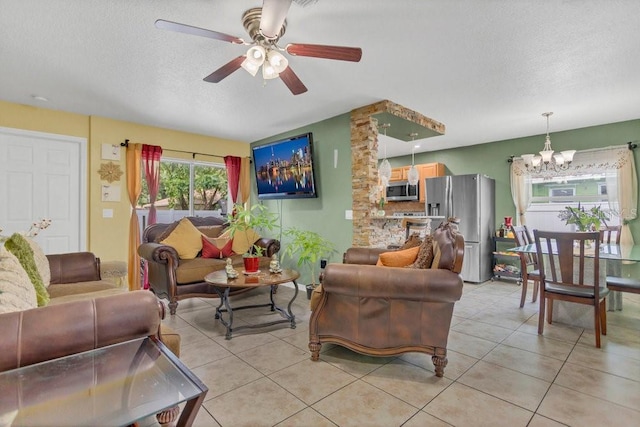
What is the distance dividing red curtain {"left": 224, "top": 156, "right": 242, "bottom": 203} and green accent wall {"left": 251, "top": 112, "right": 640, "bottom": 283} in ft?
1.17

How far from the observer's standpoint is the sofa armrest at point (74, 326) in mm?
1122

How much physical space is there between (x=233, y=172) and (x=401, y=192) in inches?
132

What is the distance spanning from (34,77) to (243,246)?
Answer: 281 centimetres

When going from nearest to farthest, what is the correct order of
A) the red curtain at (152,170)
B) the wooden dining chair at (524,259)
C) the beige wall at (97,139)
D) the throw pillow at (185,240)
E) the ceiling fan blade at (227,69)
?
1. the ceiling fan blade at (227,69)
2. the wooden dining chair at (524,259)
3. the beige wall at (97,139)
4. the throw pillow at (185,240)
5. the red curtain at (152,170)

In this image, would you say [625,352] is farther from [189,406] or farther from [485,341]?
[189,406]

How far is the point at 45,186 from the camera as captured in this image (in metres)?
3.85

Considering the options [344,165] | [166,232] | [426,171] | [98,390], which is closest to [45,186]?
[166,232]

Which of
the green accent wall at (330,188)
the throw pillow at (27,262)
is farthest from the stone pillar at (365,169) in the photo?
the throw pillow at (27,262)

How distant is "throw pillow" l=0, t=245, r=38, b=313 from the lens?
1.25m

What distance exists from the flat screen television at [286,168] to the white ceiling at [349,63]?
0.47 m

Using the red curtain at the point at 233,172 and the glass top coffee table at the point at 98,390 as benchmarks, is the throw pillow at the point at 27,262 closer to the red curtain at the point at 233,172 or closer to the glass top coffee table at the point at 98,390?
the glass top coffee table at the point at 98,390

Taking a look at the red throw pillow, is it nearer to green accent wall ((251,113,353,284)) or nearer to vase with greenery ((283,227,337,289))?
vase with greenery ((283,227,337,289))

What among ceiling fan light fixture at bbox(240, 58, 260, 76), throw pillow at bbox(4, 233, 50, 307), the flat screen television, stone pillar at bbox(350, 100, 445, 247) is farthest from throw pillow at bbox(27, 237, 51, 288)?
stone pillar at bbox(350, 100, 445, 247)

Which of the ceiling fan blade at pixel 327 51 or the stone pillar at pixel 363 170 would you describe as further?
the stone pillar at pixel 363 170
